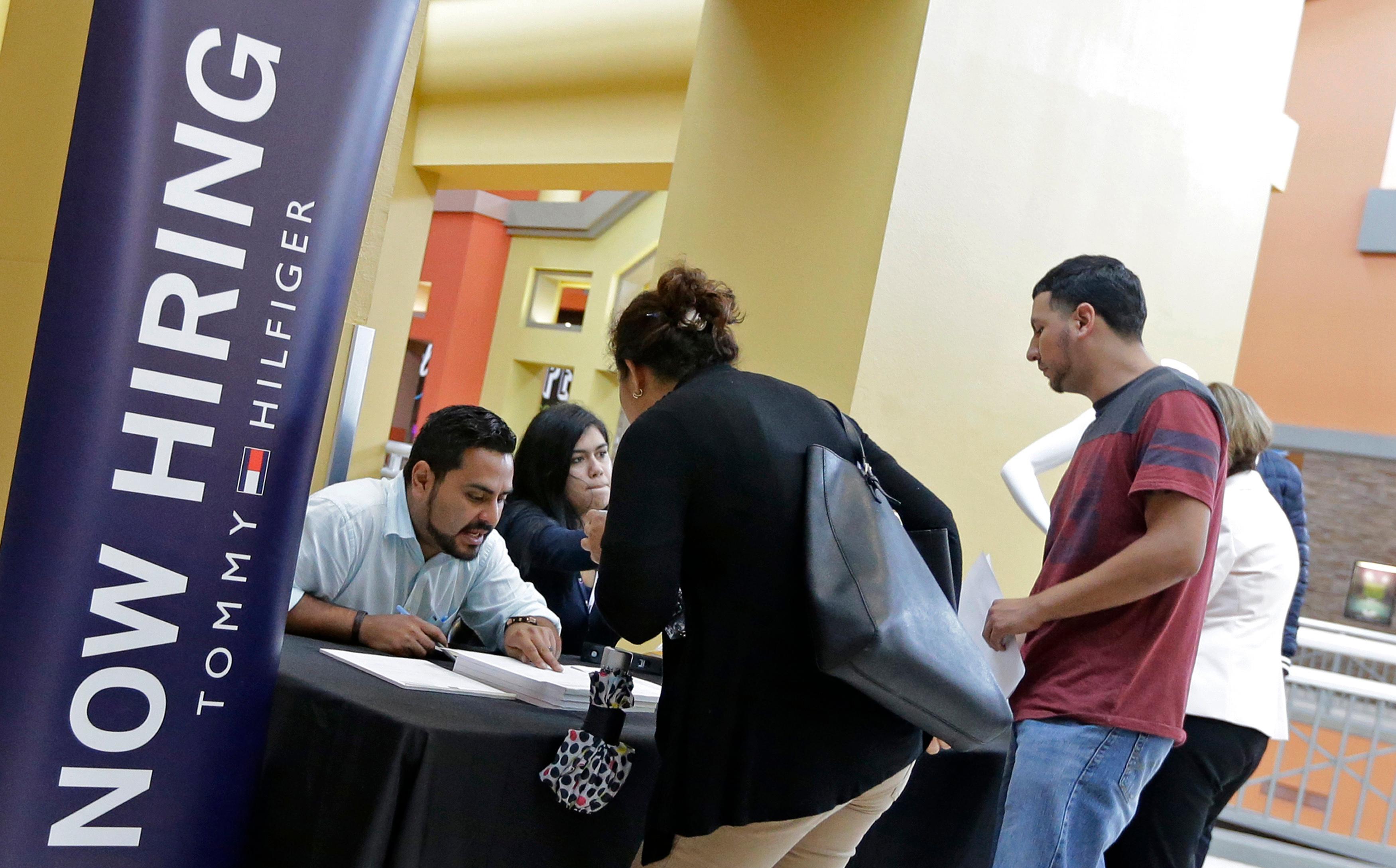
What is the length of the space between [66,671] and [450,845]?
1.83 ft

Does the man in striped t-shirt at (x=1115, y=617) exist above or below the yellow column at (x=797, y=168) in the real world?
below

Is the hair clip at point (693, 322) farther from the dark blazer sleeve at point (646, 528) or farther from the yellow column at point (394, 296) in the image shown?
the yellow column at point (394, 296)

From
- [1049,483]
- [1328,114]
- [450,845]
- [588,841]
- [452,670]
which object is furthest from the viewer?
[1328,114]

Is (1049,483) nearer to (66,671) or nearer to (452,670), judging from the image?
(452,670)

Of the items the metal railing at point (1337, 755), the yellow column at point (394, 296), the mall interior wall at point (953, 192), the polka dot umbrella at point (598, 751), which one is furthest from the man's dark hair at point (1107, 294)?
the yellow column at point (394, 296)


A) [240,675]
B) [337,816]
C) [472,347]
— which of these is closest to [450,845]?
[337,816]

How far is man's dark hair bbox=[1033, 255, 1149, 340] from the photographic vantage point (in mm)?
2027

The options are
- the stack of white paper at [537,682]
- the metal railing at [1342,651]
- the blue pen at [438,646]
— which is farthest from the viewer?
the metal railing at [1342,651]

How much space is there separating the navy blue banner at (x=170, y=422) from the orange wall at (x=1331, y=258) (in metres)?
9.77

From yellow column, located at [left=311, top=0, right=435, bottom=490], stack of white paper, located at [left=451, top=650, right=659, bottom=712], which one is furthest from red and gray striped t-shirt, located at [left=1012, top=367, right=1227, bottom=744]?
yellow column, located at [left=311, top=0, right=435, bottom=490]

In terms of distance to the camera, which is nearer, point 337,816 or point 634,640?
point 634,640

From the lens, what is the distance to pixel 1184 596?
1.92 metres

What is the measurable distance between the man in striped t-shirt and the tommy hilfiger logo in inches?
46.2

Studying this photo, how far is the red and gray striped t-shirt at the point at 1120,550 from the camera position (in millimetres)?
1866
